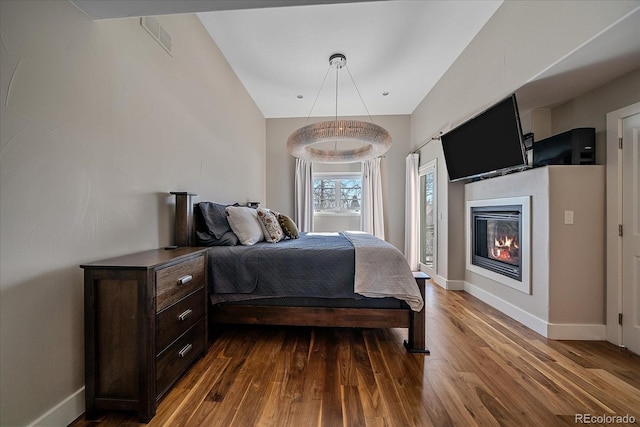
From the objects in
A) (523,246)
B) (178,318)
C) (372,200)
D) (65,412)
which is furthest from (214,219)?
(372,200)

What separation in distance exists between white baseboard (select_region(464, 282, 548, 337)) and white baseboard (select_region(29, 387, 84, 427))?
10.7 feet

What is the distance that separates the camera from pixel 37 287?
3.50 ft

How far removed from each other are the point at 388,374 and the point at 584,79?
9.25 feet

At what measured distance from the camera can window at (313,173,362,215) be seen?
201 inches

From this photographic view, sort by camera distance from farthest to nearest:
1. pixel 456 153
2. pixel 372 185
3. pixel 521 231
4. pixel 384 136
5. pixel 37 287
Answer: pixel 372 185 → pixel 456 153 → pixel 384 136 → pixel 521 231 → pixel 37 287

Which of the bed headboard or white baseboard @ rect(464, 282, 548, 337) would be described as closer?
the bed headboard

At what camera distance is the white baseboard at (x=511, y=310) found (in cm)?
212

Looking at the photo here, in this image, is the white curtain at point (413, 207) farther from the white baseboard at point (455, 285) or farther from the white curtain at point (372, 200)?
the white baseboard at point (455, 285)

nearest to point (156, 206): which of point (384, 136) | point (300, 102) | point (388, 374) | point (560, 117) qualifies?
point (388, 374)

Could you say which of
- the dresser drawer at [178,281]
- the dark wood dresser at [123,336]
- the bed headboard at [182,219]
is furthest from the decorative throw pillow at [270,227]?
the dark wood dresser at [123,336]

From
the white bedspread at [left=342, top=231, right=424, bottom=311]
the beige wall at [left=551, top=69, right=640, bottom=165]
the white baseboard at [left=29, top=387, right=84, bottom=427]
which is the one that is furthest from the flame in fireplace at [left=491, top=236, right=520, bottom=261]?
the white baseboard at [left=29, top=387, right=84, bottom=427]

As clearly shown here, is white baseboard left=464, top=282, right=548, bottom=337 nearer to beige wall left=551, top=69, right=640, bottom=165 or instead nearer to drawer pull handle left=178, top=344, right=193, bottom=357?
beige wall left=551, top=69, right=640, bottom=165

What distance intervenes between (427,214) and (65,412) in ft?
15.3

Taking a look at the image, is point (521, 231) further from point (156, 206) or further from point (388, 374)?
point (156, 206)
